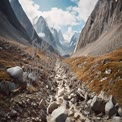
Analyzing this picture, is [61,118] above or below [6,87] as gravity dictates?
below

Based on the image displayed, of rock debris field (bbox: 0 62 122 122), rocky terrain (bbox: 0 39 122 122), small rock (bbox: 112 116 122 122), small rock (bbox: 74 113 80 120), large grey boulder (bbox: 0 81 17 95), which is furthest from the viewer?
large grey boulder (bbox: 0 81 17 95)

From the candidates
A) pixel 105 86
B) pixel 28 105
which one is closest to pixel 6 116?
pixel 28 105

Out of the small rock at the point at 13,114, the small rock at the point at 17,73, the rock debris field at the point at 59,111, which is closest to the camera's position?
the small rock at the point at 13,114

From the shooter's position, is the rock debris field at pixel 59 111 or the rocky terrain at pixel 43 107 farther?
the rocky terrain at pixel 43 107

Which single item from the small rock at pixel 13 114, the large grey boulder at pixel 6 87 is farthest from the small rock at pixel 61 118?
the large grey boulder at pixel 6 87

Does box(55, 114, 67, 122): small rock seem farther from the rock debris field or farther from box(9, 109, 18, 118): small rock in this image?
box(9, 109, 18, 118): small rock

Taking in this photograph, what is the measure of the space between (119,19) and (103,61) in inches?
5347

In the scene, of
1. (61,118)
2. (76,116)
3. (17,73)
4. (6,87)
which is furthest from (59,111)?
(17,73)

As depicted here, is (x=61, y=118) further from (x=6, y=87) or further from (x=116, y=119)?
(x=6, y=87)

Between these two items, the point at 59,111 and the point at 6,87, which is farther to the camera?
the point at 6,87

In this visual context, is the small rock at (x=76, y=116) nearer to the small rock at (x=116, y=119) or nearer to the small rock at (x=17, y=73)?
the small rock at (x=116, y=119)

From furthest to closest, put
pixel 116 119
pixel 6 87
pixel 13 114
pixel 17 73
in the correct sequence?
1. pixel 17 73
2. pixel 6 87
3. pixel 116 119
4. pixel 13 114

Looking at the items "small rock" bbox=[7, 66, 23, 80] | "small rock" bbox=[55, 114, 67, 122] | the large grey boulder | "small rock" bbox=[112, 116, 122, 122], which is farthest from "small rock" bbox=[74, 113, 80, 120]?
"small rock" bbox=[7, 66, 23, 80]

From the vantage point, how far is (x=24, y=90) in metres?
41.6
